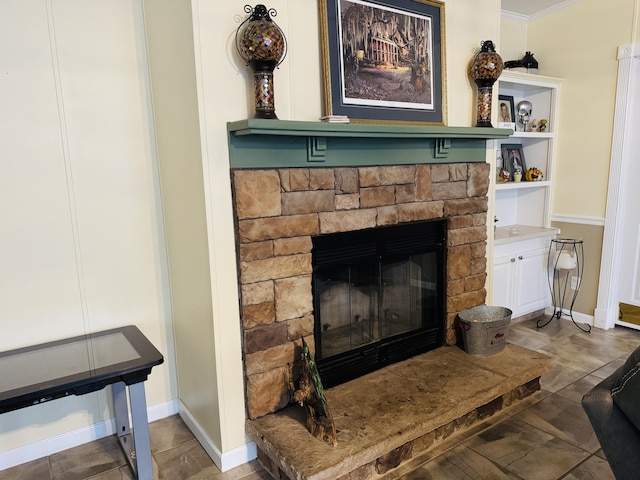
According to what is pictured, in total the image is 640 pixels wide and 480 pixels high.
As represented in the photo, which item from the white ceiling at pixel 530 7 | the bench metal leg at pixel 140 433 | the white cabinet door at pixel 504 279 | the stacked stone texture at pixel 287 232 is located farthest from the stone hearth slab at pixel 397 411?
the white ceiling at pixel 530 7

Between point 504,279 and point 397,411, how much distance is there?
1.97 m

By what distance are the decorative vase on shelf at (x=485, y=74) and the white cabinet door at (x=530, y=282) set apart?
1.48 m

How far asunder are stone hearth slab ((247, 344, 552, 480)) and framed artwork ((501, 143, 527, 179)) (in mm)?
1827

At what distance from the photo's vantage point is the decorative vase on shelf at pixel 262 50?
1844mm

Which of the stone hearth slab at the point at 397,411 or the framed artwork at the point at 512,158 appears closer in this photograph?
the stone hearth slab at the point at 397,411

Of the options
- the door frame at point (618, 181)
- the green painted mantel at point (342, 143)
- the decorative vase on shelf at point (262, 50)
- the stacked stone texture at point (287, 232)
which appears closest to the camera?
the decorative vase on shelf at point (262, 50)

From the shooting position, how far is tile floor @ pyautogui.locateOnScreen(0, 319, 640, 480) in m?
2.11

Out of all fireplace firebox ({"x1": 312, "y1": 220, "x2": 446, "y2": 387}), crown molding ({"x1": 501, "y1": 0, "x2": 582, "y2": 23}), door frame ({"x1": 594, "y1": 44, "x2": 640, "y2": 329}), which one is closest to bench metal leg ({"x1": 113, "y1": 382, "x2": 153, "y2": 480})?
fireplace firebox ({"x1": 312, "y1": 220, "x2": 446, "y2": 387})

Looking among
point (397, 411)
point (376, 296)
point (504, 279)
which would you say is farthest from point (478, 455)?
point (504, 279)

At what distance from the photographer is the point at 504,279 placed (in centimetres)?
373

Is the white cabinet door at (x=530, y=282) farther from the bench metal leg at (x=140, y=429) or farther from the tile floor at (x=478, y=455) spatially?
the bench metal leg at (x=140, y=429)

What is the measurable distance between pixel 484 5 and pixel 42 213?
2.75 m

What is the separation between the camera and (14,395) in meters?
1.68

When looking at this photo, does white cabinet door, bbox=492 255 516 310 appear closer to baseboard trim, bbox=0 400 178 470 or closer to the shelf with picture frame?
the shelf with picture frame
